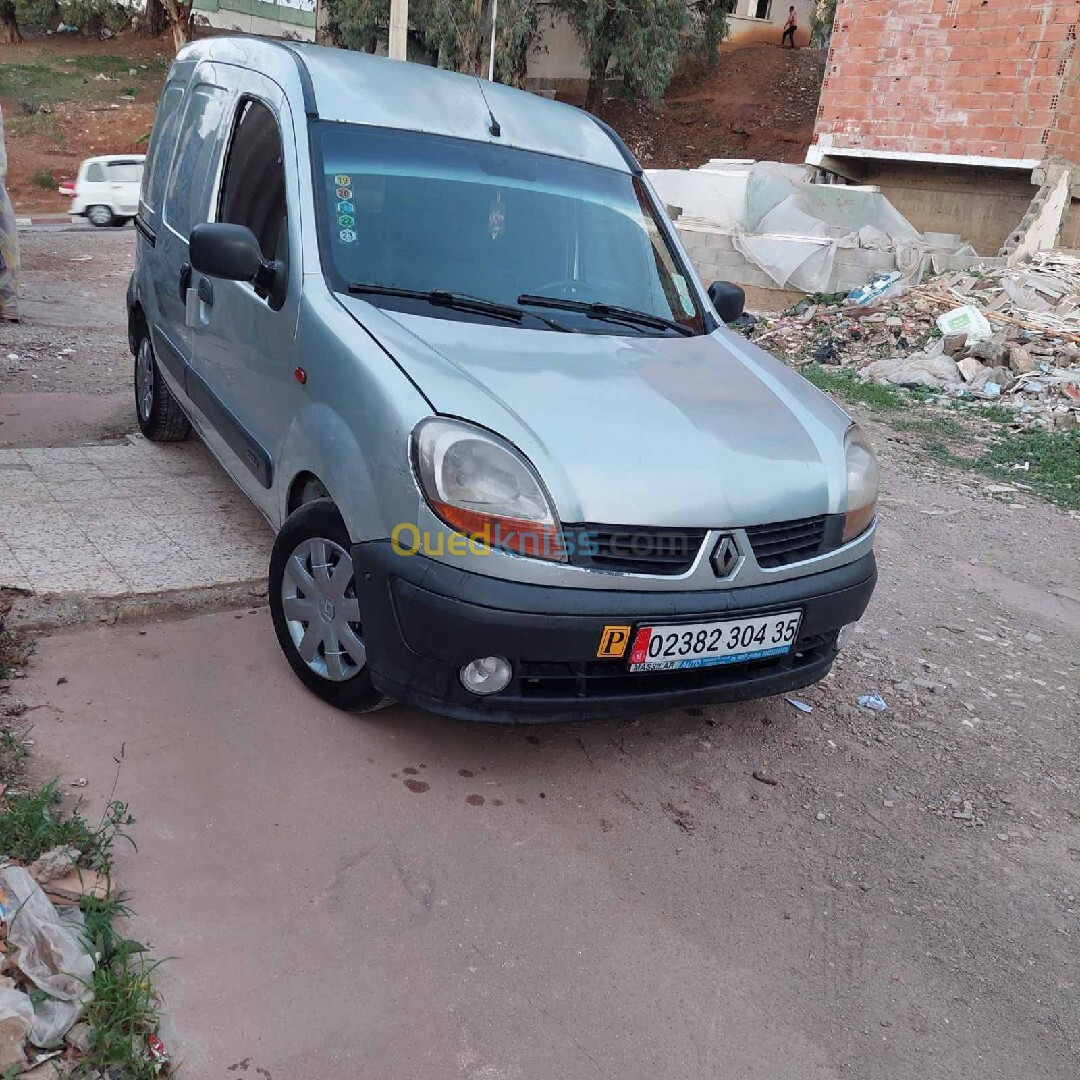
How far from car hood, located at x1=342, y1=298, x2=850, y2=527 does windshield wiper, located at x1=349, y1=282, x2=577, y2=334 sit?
69 millimetres

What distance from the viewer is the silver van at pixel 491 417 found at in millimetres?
2816

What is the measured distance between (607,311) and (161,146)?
2918 mm

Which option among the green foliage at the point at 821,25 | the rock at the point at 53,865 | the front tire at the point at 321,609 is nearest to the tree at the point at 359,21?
the green foliage at the point at 821,25

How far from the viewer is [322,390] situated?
3.26m

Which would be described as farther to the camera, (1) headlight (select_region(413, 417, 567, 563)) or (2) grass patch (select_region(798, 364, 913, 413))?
(2) grass patch (select_region(798, 364, 913, 413))

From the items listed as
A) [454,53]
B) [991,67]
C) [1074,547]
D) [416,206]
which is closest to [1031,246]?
[991,67]

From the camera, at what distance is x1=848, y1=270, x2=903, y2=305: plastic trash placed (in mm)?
12767

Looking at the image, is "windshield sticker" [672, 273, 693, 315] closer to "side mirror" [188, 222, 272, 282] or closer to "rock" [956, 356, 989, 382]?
"side mirror" [188, 222, 272, 282]

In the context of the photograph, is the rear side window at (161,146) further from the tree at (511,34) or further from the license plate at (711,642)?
the tree at (511,34)

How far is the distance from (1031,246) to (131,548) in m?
13.8

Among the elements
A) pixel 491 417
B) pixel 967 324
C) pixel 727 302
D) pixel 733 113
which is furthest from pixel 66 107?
pixel 491 417

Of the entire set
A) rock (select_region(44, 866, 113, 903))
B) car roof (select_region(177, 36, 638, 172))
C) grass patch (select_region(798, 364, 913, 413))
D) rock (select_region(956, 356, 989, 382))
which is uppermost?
car roof (select_region(177, 36, 638, 172))

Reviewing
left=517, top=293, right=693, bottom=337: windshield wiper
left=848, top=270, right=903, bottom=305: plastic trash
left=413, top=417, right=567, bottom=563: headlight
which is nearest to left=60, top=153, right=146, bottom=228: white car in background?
left=848, top=270, right=903, bottom=305: plastic trash

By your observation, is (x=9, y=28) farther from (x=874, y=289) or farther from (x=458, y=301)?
(x=458, y=301)
